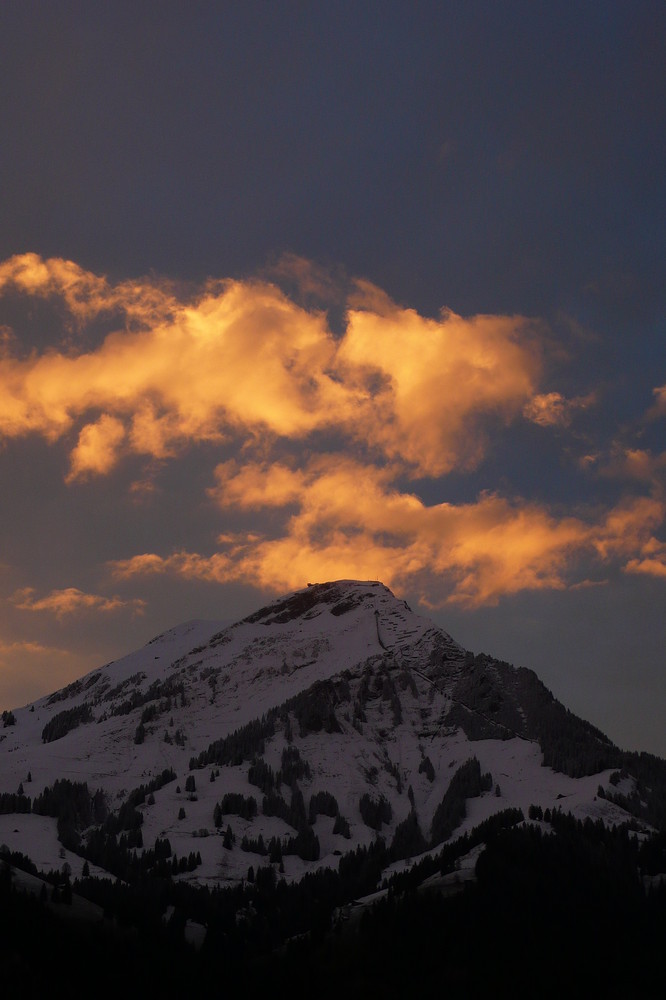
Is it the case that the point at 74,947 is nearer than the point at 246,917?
Yes

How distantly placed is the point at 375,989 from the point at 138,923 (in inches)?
1877

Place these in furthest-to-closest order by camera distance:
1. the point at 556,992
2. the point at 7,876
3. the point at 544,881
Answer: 1. the point at 544,881
2. the point at 7,876
3. the point at 556,992

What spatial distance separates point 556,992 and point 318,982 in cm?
4247

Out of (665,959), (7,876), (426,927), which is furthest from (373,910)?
(7,876)

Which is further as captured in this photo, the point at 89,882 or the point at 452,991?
the point at 89,882

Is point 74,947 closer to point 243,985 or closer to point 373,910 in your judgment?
point 243,985

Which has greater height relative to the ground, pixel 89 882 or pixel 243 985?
pixel 89 882

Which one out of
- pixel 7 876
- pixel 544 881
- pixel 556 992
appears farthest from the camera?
pixel 544 881

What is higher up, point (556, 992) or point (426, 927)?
point (426, 927)

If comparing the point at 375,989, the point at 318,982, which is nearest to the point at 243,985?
the point at 318,982

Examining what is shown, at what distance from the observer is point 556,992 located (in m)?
164

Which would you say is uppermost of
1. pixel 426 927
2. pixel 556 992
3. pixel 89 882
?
pixel 89 882

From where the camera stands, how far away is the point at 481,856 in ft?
635

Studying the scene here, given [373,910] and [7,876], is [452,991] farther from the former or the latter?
[7,876]
